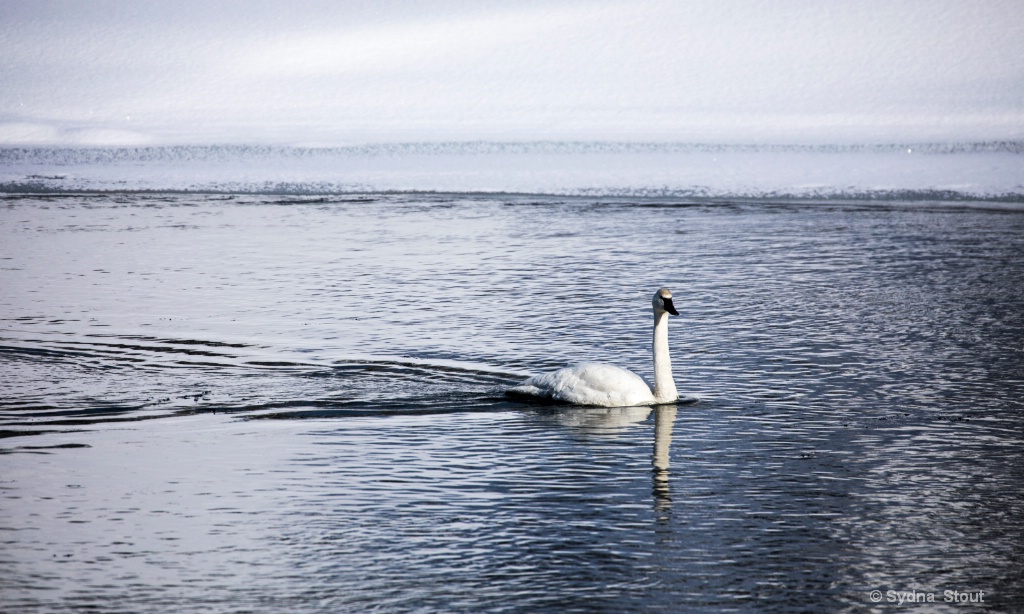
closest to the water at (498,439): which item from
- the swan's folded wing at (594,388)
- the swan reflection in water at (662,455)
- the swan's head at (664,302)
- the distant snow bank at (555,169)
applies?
the swan reflection in water at (662,455)

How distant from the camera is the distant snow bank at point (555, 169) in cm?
3231

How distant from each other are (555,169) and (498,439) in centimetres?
3280

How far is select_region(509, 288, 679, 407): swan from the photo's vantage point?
10.4m

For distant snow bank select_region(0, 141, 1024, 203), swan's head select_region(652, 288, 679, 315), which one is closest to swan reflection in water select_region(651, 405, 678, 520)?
swan's head select_region(652, 288, 679, 315)

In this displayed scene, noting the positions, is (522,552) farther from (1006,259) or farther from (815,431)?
(1006,259)

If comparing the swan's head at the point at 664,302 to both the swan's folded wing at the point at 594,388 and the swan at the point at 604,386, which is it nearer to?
the swan at the point at 604,386

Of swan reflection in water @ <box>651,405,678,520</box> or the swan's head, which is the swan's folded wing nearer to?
swan reflection in water @ <box>651,405,678,520</box>

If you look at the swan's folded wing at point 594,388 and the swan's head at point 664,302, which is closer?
the swan's folded wing at point 594,388

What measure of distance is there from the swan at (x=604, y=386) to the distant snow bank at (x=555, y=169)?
1934 centimetres

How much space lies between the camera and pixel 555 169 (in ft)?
137

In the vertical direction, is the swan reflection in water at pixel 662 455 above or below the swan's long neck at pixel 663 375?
below

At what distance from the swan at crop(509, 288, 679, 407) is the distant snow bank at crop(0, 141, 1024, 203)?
19.3 m
